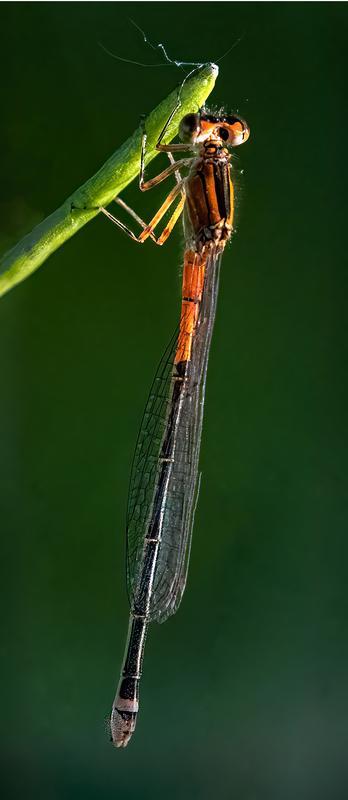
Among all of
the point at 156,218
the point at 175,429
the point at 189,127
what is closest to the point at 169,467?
the point at 175,429

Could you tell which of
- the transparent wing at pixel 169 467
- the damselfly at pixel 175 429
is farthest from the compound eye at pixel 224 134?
the transparent wing at pixel 169 467

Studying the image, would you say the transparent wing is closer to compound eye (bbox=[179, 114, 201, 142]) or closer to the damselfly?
the damselfly

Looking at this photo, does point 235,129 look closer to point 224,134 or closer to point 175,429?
point 224,134

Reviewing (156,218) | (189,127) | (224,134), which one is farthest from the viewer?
(156,218)

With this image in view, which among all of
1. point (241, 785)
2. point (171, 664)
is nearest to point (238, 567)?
point (171, 664)

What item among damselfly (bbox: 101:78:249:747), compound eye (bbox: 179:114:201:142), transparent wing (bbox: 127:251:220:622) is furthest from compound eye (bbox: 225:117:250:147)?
transparent wing (bbox: 127:251:220:622)

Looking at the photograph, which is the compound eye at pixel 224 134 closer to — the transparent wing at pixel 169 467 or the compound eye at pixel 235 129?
the compound eye at pixel 235 129
